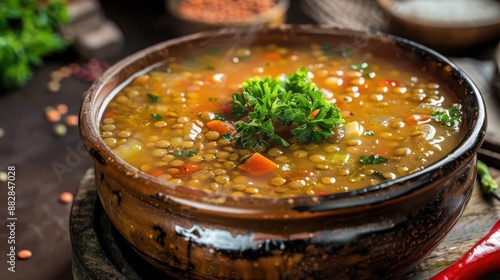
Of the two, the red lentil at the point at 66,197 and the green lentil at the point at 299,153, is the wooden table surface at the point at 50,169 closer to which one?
the red lentil at the point at 66,197

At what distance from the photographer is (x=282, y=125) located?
7.68 feet

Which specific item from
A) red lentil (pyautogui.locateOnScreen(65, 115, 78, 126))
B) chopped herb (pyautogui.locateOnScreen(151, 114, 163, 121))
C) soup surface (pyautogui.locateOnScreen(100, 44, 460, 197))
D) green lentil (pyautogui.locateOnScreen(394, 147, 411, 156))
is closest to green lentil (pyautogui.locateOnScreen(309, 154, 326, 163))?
soup surface (pyautogui.locateOnScreen(100, 44, 460, 197))

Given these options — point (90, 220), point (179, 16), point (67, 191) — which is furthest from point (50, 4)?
point (90, 220)

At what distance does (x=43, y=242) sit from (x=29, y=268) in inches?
7.7

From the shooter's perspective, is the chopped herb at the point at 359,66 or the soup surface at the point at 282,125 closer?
the soup surface at the point at 282,125

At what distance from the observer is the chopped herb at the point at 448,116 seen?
7.97 feet

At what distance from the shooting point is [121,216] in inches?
85.0

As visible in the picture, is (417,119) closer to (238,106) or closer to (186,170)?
(238,106)

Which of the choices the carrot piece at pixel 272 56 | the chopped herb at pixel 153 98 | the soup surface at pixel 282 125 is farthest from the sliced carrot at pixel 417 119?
the chopped herb at pixel 153 98

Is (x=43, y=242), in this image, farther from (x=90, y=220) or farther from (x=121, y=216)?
(x=121, y=216)

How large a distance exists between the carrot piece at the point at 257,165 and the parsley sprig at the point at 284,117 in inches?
4.0

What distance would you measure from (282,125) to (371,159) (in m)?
0.36

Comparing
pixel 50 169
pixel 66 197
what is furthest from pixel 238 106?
→ pixel 50 169

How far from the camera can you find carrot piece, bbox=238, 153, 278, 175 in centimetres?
215
